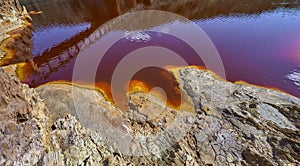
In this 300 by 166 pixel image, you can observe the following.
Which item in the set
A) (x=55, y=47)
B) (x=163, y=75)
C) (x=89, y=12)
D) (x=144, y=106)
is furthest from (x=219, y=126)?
(x=89, y=12)

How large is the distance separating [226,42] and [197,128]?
1095cm

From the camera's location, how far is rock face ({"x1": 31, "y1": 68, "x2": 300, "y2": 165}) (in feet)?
31.7

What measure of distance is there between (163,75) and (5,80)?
955 cm

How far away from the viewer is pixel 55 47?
21.5 metres

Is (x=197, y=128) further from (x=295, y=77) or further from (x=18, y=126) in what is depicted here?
(x=295, y=77)

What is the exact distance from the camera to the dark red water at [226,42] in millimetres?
15531

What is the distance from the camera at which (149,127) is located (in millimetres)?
11664

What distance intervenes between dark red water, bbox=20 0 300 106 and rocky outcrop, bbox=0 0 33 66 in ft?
3.26

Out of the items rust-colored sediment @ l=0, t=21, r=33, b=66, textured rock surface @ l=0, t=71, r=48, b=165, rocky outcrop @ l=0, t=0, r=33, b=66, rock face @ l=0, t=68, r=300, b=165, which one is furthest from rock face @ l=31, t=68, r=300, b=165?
rocky outcrop @ l=0, t=0, r=33, b=66

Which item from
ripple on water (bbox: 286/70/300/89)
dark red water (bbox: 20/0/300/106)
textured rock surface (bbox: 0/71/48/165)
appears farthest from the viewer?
dark red water (bbox: 20/0/300/106)

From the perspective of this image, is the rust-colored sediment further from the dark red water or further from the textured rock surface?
the textured rock surface

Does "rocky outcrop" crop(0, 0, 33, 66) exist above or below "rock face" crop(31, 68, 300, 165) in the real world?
above

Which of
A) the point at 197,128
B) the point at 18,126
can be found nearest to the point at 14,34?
the point at 18,126

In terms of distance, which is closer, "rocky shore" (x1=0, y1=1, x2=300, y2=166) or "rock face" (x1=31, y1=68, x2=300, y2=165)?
"rocky shore" (x1=0, y1=1, x2=300, y2=166)
